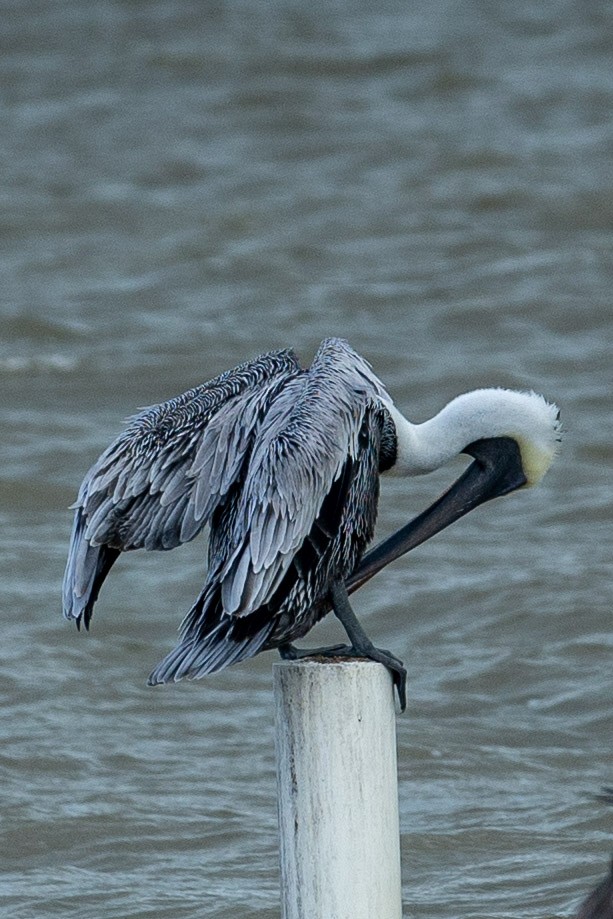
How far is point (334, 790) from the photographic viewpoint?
346 cm

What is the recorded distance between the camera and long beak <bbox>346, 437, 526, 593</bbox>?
393 centimetres

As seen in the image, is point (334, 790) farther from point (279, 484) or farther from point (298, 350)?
point (298, 350)

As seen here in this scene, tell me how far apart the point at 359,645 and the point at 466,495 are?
1.67 feet

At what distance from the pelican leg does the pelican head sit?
4.9 inches

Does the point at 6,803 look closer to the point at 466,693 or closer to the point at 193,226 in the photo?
the point at 466,693

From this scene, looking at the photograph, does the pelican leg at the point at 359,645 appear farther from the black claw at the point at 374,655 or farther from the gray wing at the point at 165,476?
the gray wing at the point at 165,476

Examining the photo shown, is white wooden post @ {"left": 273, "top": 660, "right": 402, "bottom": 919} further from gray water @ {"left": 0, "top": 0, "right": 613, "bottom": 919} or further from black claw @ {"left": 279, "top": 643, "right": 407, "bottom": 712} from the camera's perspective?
gray water @ {"left": 0, "top": 0, "right": 613, "bottom": 919}

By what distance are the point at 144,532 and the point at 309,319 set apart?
24.9 ft

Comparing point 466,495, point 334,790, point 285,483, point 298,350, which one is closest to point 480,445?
point 466,495

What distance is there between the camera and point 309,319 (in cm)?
1124

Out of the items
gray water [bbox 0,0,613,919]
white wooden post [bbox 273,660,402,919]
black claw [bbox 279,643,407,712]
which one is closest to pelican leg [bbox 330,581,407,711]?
black claw [bbox 279,643,407,712]

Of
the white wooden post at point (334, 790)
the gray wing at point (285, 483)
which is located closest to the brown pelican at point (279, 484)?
the gray wing at point (285, 483)

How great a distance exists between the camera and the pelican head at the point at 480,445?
3879 mm

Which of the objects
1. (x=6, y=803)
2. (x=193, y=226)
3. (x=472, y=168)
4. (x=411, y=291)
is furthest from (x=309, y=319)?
(x=6, y=803)
